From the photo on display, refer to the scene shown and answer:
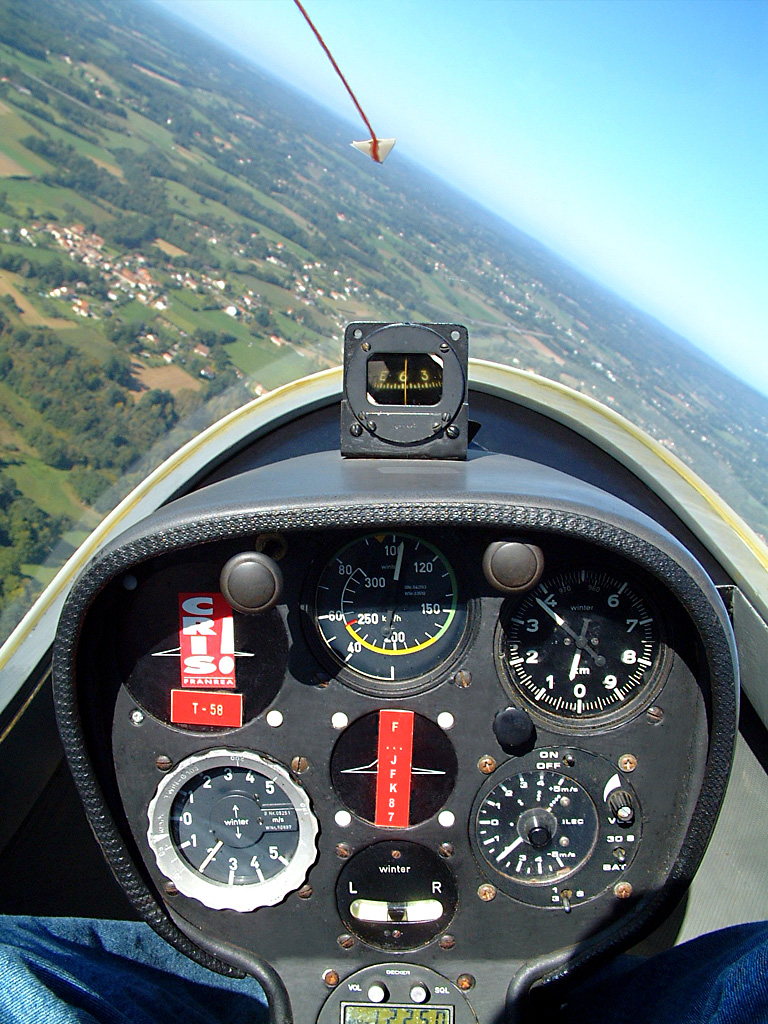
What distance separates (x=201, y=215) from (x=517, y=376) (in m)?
2.94

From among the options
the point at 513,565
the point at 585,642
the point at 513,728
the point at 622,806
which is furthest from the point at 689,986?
the point at 513,565

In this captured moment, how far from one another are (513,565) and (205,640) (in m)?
0.74

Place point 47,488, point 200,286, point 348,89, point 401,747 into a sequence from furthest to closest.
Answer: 1. point 200,286
2. point 47,488
3. point 401,747
4. point 348,89

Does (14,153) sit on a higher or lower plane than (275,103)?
lower

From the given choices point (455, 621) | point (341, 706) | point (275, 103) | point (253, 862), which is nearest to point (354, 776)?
point (341, 706)

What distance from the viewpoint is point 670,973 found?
1.63m

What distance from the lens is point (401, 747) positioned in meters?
1.76

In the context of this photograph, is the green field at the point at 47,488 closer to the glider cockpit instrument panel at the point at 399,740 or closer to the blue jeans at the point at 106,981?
the glider cockpit instrument panel at the point at 399,740

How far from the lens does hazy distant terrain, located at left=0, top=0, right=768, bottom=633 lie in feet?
8.61

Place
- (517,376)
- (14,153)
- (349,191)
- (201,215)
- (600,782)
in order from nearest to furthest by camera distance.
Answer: (600,782)
(517,376)
(14,153)
(201,215)
(349,191)

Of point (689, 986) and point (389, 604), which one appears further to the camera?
point (389, 604)

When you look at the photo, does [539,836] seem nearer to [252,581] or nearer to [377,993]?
[377,993]

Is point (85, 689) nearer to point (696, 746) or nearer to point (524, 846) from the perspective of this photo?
point (524, 846)

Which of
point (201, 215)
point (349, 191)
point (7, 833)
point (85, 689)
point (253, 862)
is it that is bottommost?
point (7, 833)
